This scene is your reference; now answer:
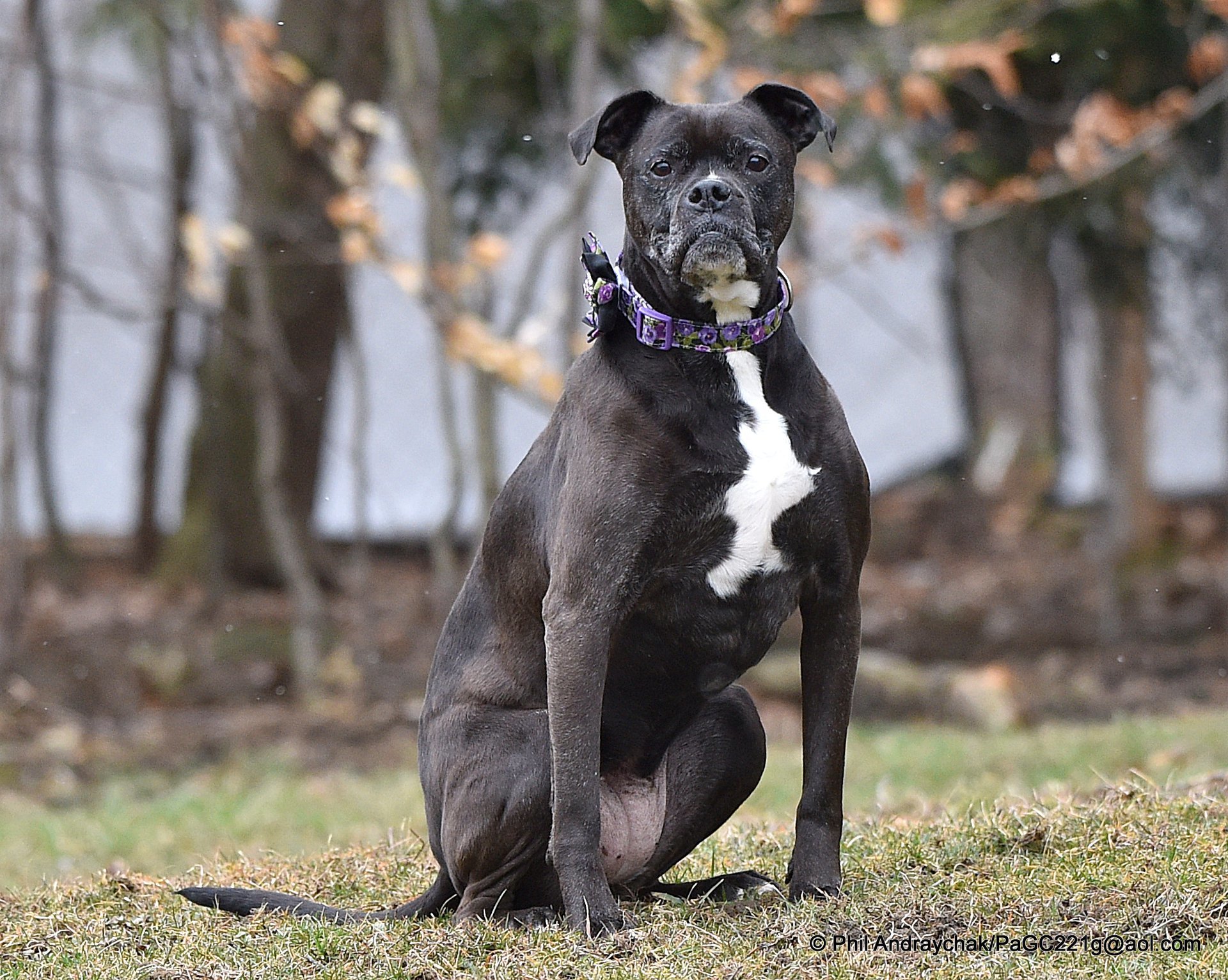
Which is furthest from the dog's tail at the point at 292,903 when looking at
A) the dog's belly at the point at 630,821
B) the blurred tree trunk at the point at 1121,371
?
the blurred tree trunk at the point at 1121,371

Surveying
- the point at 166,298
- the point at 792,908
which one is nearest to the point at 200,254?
the point at 166,298

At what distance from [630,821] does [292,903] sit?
2.68 feet

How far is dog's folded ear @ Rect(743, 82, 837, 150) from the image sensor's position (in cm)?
359

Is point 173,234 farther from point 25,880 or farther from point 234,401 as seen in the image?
point 25,880

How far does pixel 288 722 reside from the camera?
8.77 metres

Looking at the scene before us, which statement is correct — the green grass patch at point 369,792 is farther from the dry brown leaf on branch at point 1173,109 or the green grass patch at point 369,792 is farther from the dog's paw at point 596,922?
the dry brown leaf on branch at point 1173,109

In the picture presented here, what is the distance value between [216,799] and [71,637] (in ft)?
11.3

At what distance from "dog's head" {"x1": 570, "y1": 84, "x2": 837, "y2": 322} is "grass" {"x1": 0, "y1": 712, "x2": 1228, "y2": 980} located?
4.42 ft

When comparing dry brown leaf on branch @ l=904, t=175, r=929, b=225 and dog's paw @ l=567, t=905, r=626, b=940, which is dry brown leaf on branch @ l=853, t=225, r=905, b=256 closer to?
dry brown leaf on branch @ l=904, t=175, r=929, b=225

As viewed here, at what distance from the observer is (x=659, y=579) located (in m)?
3.44

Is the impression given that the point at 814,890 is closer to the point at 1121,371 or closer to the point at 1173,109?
the point at 1173,109

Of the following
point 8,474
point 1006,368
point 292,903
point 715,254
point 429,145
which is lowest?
point 292,903

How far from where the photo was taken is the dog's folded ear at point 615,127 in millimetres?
3488

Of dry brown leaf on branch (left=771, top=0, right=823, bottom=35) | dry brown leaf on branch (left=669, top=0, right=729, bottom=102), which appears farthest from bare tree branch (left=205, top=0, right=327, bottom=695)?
dry brown leaf on branch (left=771, top=0, right=823, bottom=35)
